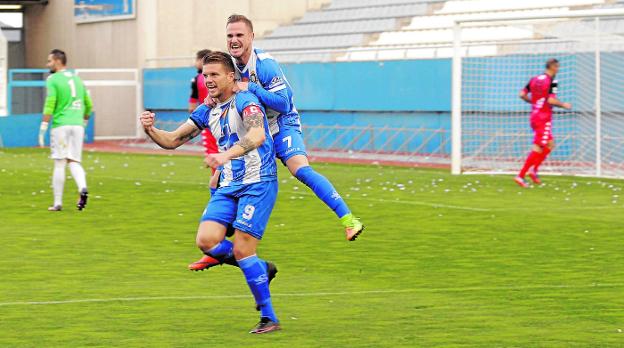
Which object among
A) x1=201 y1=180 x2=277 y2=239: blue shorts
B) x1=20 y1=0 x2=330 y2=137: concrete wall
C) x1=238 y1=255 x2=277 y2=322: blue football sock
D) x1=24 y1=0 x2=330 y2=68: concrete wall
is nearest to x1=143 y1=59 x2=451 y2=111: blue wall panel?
x1=20 y1=0 x2=330 y2=137: concrete wall

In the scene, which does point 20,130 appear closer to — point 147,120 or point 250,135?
point 147,120

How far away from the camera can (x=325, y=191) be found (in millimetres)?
10156

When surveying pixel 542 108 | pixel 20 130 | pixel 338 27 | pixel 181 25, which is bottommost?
pixel 20 130

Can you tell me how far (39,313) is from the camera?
927cm

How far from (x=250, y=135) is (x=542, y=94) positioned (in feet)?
44.7

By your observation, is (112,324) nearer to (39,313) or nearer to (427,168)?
(39,313)

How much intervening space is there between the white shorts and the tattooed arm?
9.07 metres

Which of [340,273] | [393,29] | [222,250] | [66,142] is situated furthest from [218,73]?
[393,29]

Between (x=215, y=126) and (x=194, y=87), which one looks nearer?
(x=215, y=126)

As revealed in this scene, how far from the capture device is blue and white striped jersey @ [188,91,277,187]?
8.48 metres

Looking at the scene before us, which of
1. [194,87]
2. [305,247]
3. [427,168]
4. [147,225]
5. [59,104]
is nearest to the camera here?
[305,247]

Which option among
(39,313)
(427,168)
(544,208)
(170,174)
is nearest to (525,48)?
(427,168)

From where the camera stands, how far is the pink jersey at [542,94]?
21125mm

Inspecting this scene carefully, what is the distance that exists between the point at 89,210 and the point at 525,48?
13.4m
